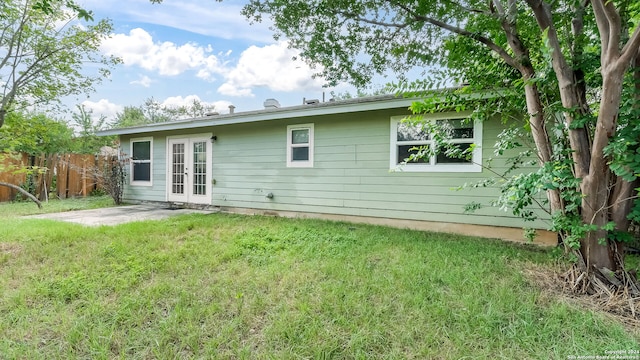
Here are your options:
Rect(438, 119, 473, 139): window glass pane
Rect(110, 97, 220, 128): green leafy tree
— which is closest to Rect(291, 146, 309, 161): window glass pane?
Rect(438, 119, 473, 139): window glass pane

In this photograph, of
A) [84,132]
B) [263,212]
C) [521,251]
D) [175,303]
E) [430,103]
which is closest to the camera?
[175,303]

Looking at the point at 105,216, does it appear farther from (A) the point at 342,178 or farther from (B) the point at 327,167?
(A) the point at 342,178

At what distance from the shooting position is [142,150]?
8906 millimetres

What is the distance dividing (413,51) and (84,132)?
1918cm

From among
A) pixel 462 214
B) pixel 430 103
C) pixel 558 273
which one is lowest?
pixel 558 273

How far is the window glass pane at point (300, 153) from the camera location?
661 centimetres

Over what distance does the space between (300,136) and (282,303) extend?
4706mm

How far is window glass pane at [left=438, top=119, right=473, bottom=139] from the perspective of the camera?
16.4 feet

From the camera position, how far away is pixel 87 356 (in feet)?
5.93

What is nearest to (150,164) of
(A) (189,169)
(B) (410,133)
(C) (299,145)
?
(A) (189,169)

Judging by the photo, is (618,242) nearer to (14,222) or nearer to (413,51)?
(413,51)

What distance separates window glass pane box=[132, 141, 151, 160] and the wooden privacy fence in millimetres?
802

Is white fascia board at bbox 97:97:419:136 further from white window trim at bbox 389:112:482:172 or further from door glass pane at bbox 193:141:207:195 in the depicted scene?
door glass pane at bbox 193:141:207:195

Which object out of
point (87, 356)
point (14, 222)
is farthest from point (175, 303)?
point (14, 222)
